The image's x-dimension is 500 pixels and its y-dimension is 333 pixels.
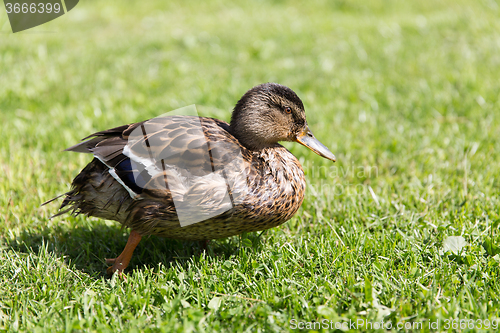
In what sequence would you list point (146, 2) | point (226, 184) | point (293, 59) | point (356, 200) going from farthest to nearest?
1. point (146, 2)
2. point (293, 59)
3. point (356, 200)
4. point (226, 184)

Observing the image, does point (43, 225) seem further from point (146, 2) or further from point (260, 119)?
point (146, 2)

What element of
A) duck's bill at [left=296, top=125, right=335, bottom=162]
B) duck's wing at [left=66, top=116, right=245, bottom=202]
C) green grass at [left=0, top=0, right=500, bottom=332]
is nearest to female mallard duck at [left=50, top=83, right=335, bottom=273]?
duck's wing at [left=66, top=116, right=245, bottom=202]

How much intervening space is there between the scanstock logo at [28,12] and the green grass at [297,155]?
220 mm

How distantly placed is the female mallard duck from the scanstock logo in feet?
16.1

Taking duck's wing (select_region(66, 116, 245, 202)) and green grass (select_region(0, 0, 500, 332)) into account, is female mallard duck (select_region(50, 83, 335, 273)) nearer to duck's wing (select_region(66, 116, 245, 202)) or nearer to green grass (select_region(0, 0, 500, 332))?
duck's wing (select_region(66, 116, 245, 202))

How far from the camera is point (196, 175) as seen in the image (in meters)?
2.65

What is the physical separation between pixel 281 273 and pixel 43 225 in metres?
1.87

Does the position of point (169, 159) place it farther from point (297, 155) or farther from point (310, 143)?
point (297, 155)

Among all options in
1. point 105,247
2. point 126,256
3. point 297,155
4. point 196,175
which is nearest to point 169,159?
point 196,175

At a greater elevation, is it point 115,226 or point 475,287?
point 115,226

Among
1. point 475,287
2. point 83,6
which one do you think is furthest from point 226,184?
point 83,6

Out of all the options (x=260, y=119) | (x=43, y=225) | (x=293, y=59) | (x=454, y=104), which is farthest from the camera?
(x=293, y=59)

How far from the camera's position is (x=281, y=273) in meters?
2.72

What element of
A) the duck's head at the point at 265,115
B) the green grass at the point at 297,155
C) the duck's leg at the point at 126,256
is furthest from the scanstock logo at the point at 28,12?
the duck's leg at the point at 126,256
